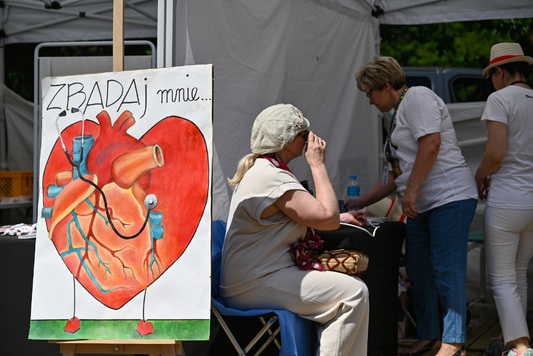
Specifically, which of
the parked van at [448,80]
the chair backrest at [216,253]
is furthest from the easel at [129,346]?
the parked van at [448,80]

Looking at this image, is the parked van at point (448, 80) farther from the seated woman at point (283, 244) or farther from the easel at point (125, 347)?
the easel at point (125, 347)

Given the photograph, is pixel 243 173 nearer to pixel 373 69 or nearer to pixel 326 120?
pixel 373 69

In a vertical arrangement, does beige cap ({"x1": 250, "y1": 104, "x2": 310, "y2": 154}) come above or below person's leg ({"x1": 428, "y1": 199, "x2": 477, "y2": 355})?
above

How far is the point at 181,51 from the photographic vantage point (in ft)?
12.0

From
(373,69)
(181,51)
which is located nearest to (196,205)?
(181,51)

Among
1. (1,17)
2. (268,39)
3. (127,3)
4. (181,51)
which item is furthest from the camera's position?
(1,17)

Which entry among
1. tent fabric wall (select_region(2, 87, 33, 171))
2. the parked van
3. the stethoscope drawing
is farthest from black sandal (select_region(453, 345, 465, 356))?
tent fabric wall (select_region(2, 87, 33, 171))

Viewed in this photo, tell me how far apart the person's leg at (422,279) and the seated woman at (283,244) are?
96cm

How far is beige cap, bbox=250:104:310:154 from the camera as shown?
315 centimetres

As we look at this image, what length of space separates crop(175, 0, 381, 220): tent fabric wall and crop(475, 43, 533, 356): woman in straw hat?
4.42ft

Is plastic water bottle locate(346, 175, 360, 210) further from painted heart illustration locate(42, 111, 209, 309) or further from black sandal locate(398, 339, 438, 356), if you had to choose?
painted heart illustration locate(42, 111, 209, 309)

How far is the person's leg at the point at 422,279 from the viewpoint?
3.90 metres

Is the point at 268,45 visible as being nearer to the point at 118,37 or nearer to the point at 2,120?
the point at 118,37

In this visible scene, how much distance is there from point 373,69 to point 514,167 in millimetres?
948
